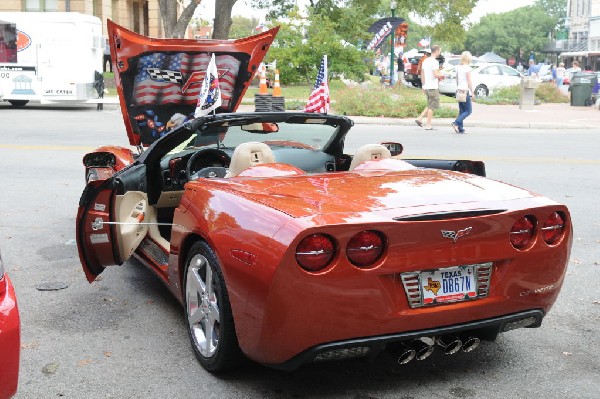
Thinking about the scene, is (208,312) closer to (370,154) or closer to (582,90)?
(370,154)

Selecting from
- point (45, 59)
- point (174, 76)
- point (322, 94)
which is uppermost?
point (45, 59)

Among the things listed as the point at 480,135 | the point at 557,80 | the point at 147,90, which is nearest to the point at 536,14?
the point at 557,80

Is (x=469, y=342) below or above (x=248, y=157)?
below

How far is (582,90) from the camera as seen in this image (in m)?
28.7

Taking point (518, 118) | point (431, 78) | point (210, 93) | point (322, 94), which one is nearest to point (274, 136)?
point (210, 93)

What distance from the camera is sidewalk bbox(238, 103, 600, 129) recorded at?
2030cm

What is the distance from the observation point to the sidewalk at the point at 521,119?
20.3 metres

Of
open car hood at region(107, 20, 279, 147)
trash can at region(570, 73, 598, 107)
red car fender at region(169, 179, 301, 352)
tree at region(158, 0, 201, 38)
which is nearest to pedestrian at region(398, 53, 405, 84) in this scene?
trash can at region(570, 73, 598, 107)

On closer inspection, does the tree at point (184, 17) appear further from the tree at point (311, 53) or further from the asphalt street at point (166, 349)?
the asphalt street at point (166, 349)

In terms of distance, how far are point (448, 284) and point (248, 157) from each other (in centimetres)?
156

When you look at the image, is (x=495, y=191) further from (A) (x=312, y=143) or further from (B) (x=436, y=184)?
(A) (x=312, y=143)

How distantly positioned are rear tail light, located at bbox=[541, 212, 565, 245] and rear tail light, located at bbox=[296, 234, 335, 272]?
3.89ft

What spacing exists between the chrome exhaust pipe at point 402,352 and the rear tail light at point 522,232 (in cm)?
72

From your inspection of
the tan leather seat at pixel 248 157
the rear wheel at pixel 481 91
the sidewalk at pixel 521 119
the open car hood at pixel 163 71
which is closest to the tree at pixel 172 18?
the sidewalk at pixel 521 119
